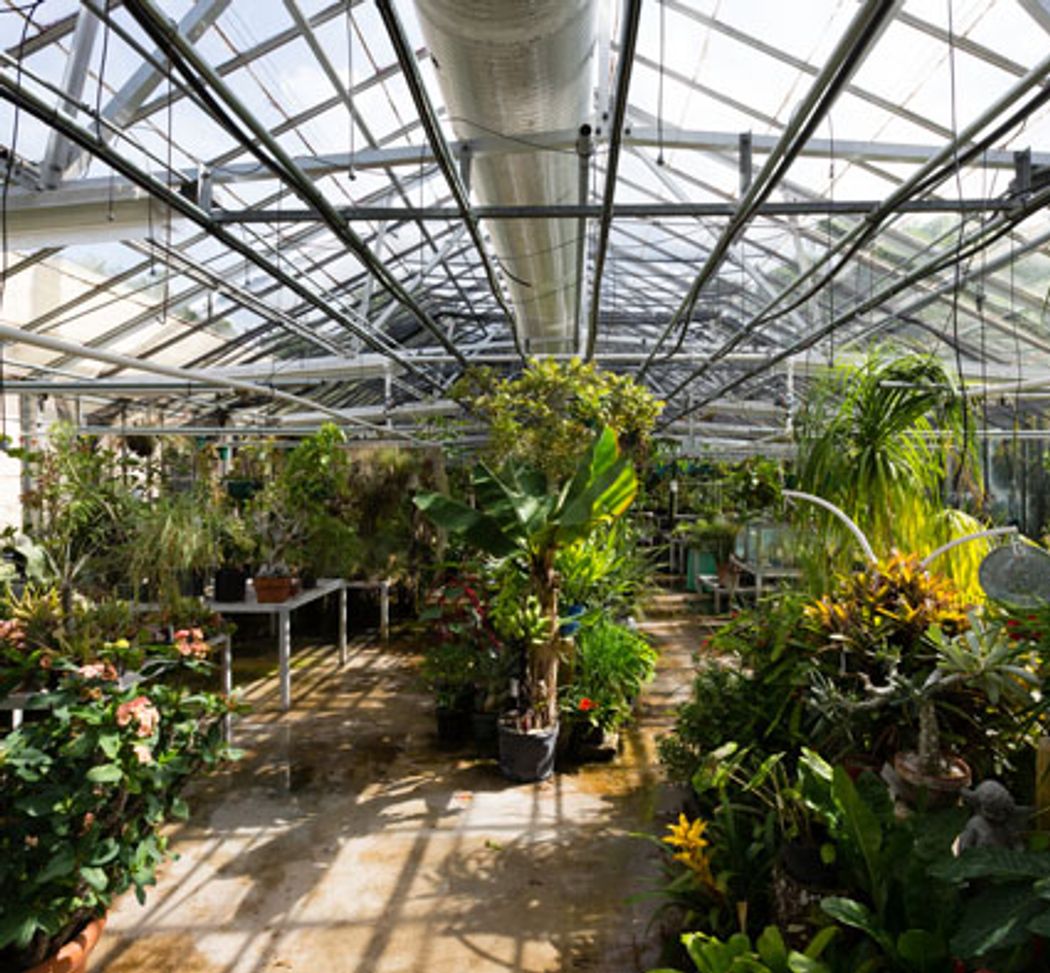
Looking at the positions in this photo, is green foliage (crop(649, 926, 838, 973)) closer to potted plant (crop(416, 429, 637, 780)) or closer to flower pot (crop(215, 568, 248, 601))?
potted plant (crop(416, 429, 637, 780))

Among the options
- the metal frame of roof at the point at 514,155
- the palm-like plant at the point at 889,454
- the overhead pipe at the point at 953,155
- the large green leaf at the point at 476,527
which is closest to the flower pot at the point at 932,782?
the palm-like plant at the point at 889,454

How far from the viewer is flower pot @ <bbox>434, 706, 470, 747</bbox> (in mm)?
5195

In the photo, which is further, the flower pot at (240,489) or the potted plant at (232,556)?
the flower pot at (240,489)

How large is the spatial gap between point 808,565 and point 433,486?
598cm

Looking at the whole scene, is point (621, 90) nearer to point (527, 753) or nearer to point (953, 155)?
point (953, 155)

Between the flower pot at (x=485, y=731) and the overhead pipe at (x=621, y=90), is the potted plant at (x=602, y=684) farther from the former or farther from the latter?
the overhead pipe at (x=621, y=90)

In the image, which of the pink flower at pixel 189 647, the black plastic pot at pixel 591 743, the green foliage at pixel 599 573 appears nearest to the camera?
the pink flower at pixel 189 647

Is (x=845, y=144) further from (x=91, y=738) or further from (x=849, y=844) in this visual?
(x=91, y=738)

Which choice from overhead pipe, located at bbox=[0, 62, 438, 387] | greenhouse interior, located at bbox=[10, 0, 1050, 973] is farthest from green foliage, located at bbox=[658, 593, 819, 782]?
overhead pipe, located at bbox=[0, 62, 438, 387]

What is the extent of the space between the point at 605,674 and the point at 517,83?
3.70 metres

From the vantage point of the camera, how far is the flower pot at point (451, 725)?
5.20 m

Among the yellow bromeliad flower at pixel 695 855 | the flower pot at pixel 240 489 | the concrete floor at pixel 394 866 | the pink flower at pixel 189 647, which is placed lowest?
the concrete floor at pixel 394 866

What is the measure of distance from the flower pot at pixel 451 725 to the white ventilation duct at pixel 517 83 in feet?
10.1

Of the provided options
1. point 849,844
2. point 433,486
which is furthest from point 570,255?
point 433,486
